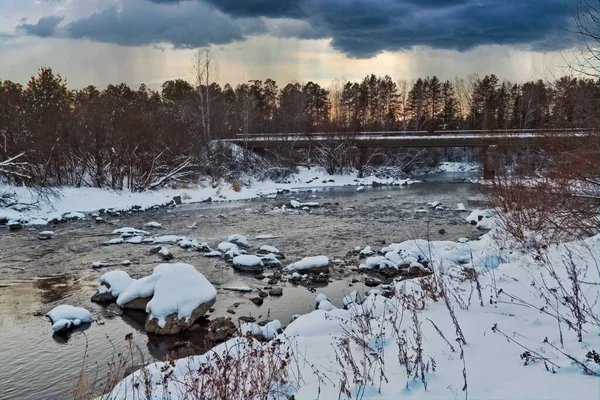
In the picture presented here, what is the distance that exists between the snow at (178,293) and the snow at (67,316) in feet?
4.22

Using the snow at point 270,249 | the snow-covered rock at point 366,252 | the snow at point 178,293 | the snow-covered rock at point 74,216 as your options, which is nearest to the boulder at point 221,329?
the snow at point 178,293

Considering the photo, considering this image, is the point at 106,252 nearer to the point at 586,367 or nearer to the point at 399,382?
the point at 399,382

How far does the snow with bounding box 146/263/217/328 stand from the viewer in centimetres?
914

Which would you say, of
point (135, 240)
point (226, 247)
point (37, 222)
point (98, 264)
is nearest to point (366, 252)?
point (226, 247)

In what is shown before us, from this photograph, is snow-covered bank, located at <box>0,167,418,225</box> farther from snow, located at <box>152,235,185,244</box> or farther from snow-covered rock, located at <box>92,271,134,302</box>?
snow-covered rock, located at <box>92,271,134,302</box>

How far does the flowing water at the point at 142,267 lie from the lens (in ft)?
25.5

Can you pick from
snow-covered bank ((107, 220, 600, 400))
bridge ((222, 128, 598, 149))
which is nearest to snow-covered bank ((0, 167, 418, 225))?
bridge ((222, 128, 598, 149))

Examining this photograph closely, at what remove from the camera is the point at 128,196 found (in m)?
27.8

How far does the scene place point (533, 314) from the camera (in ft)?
18.8

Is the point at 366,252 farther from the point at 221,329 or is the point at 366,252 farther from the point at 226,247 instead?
the point at 221,329

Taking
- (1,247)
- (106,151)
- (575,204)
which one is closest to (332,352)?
(575,204)

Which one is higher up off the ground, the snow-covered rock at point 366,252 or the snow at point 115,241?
the snow-covered rock at point 366,252

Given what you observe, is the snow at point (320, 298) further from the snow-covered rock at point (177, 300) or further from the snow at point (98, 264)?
the snow at point (98, 264)

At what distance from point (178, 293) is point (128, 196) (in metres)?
20.0
